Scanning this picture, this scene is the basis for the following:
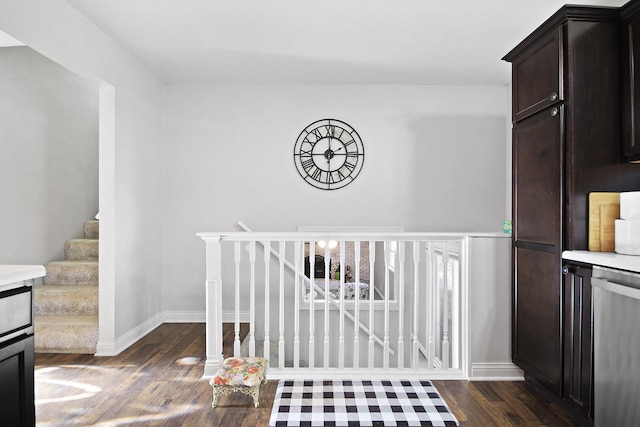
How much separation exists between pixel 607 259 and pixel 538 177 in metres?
0.69

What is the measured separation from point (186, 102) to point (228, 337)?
2.45 metres

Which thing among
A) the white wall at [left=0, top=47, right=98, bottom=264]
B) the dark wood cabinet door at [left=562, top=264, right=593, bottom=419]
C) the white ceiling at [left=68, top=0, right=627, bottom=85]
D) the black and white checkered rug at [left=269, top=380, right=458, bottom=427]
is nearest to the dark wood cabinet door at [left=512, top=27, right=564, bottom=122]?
the white ceiling at [left=68, top=0, right=627, bottom=85]

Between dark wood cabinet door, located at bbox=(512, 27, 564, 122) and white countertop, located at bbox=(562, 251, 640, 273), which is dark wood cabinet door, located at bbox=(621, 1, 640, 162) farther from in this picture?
white countertop, located at bbox=(562, 251, 640, 273)

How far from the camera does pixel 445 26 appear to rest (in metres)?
3.16

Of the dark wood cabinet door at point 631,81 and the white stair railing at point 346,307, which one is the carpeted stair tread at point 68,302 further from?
the dark wood cabinet door at point 631,81

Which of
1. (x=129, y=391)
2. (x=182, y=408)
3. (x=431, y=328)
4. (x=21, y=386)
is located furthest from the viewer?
(x=431, y=328)

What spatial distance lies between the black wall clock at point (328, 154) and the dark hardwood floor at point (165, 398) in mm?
2152

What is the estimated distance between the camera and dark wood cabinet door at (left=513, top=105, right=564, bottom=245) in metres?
2.31

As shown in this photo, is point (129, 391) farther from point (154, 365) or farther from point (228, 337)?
point (228, 337)

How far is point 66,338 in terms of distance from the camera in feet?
11.0

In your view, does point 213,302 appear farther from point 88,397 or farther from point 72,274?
point 72,274

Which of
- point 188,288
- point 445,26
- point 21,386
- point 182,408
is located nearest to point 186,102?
point 188,288

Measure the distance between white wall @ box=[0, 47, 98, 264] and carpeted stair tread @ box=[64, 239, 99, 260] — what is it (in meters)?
0.08

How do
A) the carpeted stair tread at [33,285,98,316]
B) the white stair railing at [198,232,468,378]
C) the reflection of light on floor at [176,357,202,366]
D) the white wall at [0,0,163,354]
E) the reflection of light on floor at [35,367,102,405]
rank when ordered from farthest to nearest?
the carpeted stair tread at [33,285,98,316], the reflection of light on floor at [176,357,202,366], the white stair railing at [198,232,468,378], the white wall at [0,0,163,354], the reflection of light on floor at [35,367,102,405]
